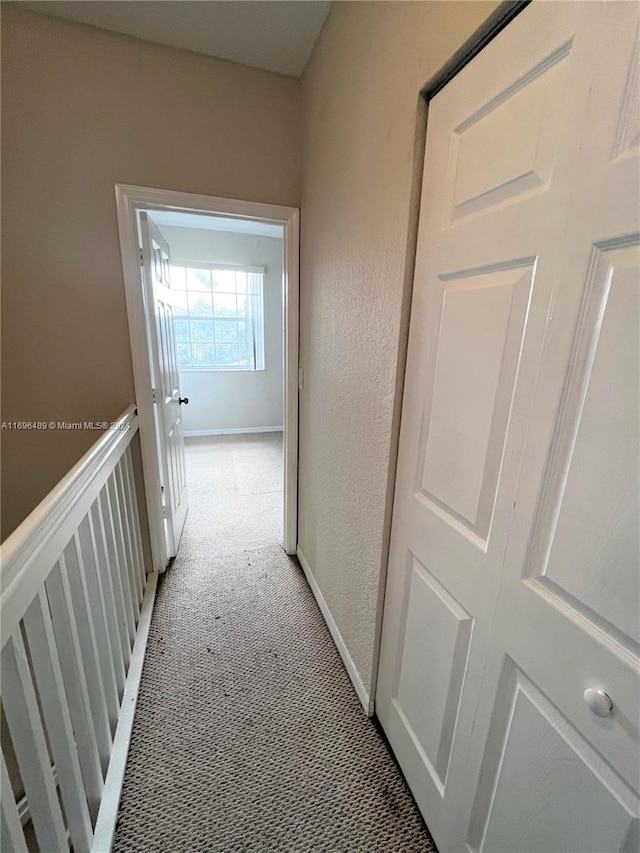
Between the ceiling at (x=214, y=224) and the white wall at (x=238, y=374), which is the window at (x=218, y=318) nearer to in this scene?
the white wall at (x=238, y=374)

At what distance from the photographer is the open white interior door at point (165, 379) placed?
1.82 meters

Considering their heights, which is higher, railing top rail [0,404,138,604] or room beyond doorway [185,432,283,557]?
railing top rail [0,404,138,604]

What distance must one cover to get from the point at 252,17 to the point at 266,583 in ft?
8.54

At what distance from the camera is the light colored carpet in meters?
1.02

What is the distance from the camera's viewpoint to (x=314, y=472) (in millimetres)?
1833

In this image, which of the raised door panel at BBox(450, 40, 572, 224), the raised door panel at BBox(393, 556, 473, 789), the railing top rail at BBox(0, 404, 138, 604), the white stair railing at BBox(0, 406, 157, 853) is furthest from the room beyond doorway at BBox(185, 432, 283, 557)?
the raised door panel at BBox(450, 40, 572, 224)

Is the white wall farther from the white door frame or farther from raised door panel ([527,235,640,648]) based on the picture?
raised door panel ([527,235,640,648])

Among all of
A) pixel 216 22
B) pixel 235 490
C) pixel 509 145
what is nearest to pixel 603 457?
pixel 509 145

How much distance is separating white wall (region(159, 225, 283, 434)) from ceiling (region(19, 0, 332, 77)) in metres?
2.70

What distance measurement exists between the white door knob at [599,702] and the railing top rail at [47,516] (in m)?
0.97

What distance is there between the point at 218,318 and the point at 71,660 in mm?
4168

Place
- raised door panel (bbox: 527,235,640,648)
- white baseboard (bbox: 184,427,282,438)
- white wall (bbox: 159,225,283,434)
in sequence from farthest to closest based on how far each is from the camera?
white baseboard (bbox: 184,427,282,438), white wall (bbox: 159,225,283,434), raised door panel (bbox: 527,235,640,648)

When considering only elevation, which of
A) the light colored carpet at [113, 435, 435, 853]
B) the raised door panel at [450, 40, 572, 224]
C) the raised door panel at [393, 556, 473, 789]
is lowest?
the light colored carpet at [113, 435, 435, 853]

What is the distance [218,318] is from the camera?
14.8 ft
